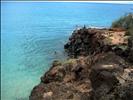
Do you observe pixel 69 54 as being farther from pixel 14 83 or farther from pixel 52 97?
pixel 52 97

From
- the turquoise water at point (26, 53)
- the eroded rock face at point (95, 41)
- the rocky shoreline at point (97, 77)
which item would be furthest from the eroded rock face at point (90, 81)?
the eroded rock face at point (95, 41)

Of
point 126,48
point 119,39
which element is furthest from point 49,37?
point 126,48

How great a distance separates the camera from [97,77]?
21.6m

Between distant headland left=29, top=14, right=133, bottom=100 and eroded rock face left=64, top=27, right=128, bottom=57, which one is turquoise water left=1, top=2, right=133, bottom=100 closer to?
eroded rock face left=64, top=27, right=128, bottom=57

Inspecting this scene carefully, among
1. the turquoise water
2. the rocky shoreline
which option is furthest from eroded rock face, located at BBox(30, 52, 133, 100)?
the turquoise water

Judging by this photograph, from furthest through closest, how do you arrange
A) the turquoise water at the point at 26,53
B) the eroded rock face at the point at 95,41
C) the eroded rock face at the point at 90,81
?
the eroded rock face at the point at 95,41 < the turquoise water at the point at 26,53 < the eroded rock face at the point at 90,81

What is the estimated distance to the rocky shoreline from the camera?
823 inches

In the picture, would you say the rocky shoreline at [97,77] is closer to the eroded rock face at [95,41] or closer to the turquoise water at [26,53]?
the eroded rock face at [95,41]

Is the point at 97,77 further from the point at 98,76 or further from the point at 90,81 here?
the point at 90,81

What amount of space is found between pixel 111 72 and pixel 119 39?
10168 mm

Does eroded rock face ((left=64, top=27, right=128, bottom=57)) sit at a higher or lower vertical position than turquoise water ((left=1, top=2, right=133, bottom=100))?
higher

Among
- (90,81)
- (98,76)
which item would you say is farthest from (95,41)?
(98,76)

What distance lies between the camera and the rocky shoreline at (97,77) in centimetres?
2091

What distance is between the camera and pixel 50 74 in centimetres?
2672
